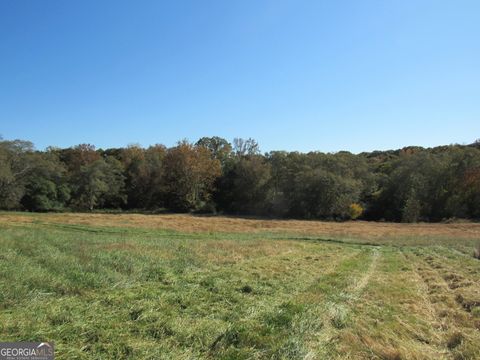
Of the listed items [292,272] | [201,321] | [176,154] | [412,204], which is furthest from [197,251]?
[176,154]

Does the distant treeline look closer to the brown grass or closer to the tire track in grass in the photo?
the brown grass

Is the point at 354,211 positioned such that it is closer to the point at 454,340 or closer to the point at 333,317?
the point at 333,317

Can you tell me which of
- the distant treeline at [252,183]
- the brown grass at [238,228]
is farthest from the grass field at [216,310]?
the distant treeline at [252,183]

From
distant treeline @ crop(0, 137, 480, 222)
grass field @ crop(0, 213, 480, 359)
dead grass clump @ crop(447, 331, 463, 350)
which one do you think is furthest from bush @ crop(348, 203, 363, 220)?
dead grass clump @ crop(447, 331, 463, 350)

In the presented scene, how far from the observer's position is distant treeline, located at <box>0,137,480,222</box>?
76.4 meters

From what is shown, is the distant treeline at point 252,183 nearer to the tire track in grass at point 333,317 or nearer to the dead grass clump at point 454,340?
the tire track in grass at point 333,317

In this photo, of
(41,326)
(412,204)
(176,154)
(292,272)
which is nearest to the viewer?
(41,326)

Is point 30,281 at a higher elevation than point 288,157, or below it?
below

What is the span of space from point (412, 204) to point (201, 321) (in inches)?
2986

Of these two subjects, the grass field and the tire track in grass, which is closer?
the grass field

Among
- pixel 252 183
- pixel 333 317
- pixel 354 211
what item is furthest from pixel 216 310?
pixel 252 183

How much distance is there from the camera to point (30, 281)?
8930 millimetres

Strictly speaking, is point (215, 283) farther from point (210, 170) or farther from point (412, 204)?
point (210, 170)

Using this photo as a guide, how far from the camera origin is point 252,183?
94.4 meters
